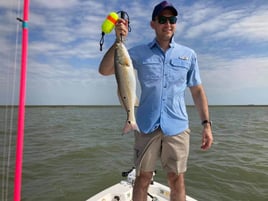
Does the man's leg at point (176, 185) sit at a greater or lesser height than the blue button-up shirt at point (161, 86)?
lesser

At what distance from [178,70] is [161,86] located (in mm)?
306

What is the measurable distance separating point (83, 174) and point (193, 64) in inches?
267

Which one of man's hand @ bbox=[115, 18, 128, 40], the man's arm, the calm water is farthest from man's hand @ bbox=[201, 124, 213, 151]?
the calm water

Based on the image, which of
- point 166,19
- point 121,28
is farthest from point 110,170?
point 121,28

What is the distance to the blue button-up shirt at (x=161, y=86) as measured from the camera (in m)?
3.22

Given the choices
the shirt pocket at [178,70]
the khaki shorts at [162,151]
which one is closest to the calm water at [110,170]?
the khaki shorts at [162,151]

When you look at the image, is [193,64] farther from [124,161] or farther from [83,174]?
[124,161]

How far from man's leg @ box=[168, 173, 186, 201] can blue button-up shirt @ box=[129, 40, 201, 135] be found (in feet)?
1.93

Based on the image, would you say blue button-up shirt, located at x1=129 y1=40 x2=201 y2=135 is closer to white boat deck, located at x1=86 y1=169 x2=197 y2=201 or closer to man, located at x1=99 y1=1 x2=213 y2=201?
man, located at x1=99 y1=1 x2=213 y2=201

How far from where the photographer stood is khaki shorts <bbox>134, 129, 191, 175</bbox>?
3.26 metres

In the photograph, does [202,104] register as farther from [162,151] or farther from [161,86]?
[162,151]

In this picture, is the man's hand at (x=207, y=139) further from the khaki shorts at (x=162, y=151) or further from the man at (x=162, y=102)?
the khaki shorts at (x=162, y=151)

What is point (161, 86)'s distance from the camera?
3.20 metres

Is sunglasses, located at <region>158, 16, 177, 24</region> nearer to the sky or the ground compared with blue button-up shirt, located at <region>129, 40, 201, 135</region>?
nearer to the sky
